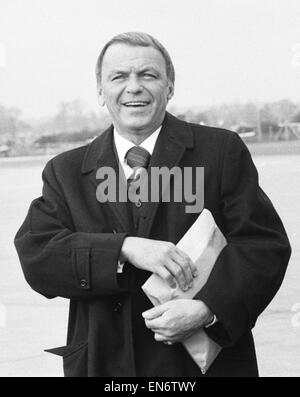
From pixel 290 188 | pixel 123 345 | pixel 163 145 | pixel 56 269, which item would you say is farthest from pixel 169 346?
pixel 290 188

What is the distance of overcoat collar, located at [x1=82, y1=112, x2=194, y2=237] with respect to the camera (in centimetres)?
268

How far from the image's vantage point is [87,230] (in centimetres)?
269

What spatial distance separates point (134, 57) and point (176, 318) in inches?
26.9

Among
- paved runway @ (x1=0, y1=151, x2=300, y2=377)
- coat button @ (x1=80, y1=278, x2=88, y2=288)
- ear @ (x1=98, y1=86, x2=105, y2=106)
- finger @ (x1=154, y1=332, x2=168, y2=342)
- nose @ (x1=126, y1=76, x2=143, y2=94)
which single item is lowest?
paved runway @ (x1=0, y1=151, x2=300, y2=377)

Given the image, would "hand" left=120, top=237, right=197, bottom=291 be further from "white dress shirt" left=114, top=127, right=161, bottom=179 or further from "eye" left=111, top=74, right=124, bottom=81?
"eye" left=111, top=74, right=124, bottom=81

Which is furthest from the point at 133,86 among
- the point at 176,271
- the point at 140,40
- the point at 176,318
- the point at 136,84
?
the point at 176,318

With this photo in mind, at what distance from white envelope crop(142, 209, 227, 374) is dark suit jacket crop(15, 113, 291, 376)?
0.08ft

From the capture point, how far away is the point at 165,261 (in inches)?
100

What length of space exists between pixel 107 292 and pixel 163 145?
0.42m

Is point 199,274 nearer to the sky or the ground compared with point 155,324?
nearer to the sky

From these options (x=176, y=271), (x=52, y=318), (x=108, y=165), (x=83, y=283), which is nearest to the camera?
(x=176, y=271)

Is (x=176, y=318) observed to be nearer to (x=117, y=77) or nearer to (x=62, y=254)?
(x=62, y=254)

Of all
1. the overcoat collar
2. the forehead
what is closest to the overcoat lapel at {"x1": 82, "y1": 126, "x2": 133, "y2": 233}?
the overcoat collar
